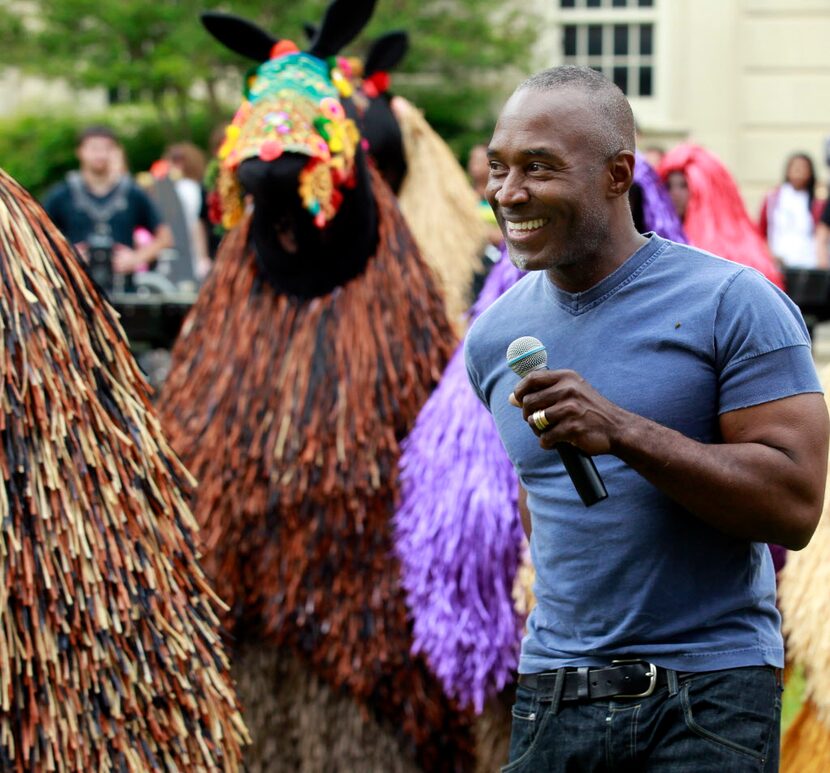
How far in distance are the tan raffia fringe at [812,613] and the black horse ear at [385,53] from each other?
2.86m

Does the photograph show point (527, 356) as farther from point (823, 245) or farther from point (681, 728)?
point (823, 245)

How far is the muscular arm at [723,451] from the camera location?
2.27 metres

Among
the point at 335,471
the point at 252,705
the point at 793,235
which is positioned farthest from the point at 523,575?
the point at 793,235

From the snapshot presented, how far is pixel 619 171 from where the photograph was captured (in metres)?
2.56

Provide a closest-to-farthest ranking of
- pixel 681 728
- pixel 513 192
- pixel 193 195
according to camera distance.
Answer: pixel 681 728 → pixel 513 192 → pixel 193 195

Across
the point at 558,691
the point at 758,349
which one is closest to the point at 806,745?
the point at 558,691

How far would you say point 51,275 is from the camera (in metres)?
2.84

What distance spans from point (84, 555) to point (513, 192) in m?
0.99

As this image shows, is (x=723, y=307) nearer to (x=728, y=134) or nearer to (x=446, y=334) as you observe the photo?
(x=446, y=334)

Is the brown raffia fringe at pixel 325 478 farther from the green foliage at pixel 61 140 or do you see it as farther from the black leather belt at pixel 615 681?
the green foliage at pixel 61 140

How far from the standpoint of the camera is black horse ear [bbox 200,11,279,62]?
454 centimetres

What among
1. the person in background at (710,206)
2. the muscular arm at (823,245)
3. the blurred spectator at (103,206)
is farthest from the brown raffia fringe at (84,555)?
the muscular arm at (823,245)

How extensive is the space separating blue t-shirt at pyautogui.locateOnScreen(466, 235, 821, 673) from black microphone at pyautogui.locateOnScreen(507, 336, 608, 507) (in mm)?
168

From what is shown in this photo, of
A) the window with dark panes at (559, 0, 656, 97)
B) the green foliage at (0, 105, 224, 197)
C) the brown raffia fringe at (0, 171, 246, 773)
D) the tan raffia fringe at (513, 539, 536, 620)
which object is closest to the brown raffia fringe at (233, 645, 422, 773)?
the tan raffia fringe at (513, 539, 536, 620)
